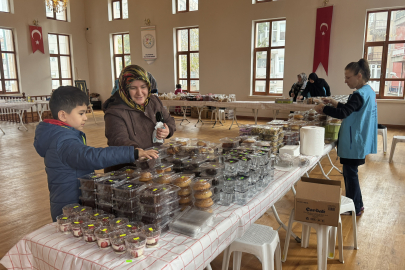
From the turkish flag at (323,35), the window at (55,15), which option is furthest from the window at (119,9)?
the turkish flag at (323,35)

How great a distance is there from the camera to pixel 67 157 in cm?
136

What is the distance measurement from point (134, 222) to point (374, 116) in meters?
2.58

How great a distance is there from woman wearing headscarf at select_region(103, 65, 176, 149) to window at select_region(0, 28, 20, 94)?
11796mm

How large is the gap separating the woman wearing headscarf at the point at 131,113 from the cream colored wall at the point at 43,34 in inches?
469

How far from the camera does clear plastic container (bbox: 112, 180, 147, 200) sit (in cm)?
126

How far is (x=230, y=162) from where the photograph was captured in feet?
5.45

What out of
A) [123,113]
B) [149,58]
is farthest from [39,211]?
[149,58]

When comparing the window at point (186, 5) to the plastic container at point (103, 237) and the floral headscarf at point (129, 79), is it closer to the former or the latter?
the floral headscarf at point (129, 79)

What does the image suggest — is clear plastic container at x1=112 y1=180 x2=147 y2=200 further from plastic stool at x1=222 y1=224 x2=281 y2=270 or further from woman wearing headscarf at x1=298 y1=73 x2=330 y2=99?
woman wearing headscarf at x1=298 y1=73 x2=330 y2=99

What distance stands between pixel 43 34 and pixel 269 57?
9254 millimetres

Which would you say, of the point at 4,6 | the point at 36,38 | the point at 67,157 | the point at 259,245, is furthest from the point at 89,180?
the point at 4,6

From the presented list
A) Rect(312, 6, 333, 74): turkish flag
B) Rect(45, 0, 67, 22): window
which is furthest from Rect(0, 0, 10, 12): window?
Rect(312, 6, 333, 74): turkish flag

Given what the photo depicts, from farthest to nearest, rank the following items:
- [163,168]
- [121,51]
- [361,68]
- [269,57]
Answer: [121,51]
[269,57]
[361,68]
[163,168]

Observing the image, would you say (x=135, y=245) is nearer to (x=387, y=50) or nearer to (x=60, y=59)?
(x=387, y=50)
